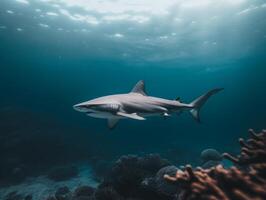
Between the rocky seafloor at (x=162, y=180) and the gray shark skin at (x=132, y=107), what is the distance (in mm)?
2146

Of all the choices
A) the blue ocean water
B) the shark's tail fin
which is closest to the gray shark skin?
the shark's tail fin

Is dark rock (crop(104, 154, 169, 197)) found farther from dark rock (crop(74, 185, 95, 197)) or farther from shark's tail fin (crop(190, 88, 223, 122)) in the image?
shark's tail fin (crop(190, 88, 223, 122))

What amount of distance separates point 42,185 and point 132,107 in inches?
501

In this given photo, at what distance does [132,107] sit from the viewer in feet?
28.2

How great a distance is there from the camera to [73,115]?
179ft

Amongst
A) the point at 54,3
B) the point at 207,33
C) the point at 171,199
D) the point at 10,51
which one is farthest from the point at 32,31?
the point at 171,199

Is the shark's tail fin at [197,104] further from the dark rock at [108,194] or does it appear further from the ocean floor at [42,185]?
the ocean floor at [42,185]

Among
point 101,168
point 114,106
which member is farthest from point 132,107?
point 101,168

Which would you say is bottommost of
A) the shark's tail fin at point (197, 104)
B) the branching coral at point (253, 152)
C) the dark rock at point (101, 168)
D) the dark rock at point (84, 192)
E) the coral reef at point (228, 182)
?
the dark rock at point (101, 168)

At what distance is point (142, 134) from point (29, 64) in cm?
2969

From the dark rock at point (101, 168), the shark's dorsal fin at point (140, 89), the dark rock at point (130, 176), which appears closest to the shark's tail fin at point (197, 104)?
the shark's dorsal fin at point (140, 89)

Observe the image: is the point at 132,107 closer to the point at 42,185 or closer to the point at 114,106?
the point at 114,106

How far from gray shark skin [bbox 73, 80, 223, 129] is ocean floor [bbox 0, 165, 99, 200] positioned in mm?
9445

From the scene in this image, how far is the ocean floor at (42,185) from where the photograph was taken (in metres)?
15.8
